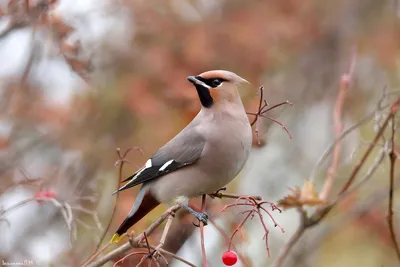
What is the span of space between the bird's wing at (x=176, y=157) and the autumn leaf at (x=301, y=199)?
0.44m

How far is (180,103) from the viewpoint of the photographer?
4.70 meters

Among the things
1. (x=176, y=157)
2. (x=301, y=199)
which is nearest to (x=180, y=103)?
(x=176, y=157)

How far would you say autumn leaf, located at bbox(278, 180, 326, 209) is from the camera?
9.91 feet

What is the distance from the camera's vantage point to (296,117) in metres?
6.30

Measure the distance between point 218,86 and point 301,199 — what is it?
1.88 feet

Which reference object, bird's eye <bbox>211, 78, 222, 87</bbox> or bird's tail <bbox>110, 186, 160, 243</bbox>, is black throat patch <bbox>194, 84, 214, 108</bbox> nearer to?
bird's eye <bbox>211, 78, 222, 87</bbox>

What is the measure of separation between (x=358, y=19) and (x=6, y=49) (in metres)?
4.25

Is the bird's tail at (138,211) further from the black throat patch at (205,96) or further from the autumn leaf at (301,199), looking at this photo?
the autumn leaf at (301,199)

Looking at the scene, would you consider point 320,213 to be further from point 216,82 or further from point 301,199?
point 216,82

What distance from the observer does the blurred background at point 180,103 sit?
3.75 meters


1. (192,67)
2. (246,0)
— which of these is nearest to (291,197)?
(192,67)

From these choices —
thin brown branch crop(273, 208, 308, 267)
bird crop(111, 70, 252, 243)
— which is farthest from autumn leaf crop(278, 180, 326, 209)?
bird crop(111, 70, 252, 243)

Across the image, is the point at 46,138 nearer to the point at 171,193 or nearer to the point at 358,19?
the point at 171,193

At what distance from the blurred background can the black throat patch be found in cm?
31
